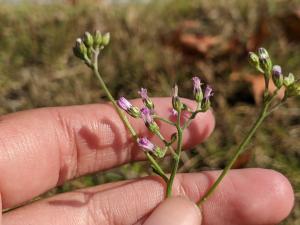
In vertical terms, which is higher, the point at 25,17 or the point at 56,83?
the point at 25,17

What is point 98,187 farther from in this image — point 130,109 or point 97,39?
point 97,39

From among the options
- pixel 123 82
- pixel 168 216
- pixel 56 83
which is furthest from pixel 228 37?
pixel 168 216

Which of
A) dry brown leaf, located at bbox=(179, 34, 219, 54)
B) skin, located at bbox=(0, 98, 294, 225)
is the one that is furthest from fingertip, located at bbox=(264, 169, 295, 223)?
dry brown leaf, located at bbox=(179, 34, 219, 54)

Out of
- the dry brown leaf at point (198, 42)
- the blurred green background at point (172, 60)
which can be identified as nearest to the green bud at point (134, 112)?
the blurred green background at point (172, 60)

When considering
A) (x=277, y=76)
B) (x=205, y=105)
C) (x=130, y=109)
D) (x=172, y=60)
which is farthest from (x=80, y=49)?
(x=172, y=60)

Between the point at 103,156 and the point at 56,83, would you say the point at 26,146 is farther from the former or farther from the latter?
the point at 56,83

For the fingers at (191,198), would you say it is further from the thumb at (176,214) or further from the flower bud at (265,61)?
the flower bud at (265,61)

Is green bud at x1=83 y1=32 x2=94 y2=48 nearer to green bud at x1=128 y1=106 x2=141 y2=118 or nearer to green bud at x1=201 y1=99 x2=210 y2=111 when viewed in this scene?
green bud at x1=128 y1=106 x2=141 y2=118
